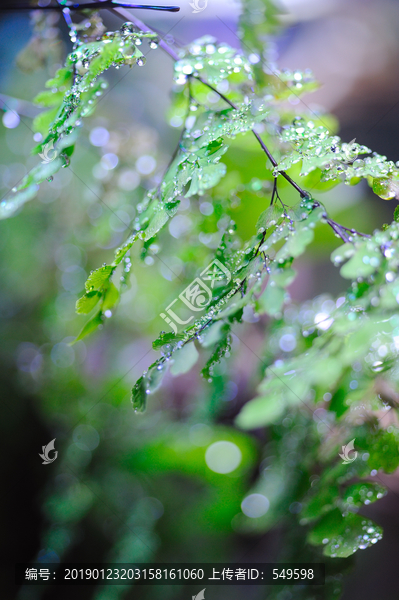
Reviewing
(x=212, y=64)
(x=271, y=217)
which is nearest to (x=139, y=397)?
(x=271, y=217)

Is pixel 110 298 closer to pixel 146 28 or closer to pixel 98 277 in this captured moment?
pixel 98 277

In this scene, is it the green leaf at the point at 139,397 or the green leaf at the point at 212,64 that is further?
the green leaf at the point at 212,64

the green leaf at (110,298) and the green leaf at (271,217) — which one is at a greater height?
the green leaf at (271,217)

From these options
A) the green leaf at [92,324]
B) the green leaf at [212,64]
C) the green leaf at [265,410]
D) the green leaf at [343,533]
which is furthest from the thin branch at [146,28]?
the green leaf at [343,533]

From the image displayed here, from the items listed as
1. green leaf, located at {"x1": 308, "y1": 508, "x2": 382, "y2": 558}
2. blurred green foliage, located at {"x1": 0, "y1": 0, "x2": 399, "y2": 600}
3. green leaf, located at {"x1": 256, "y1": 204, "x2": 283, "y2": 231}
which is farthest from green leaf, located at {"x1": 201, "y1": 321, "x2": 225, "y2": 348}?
green leaf, located at {"x1": 308, "y1": 508, "x2": 382, "y2": 558}

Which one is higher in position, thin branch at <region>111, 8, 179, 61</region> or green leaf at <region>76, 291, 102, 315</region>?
thin branch at <region>111, 8, 179, 61</region>

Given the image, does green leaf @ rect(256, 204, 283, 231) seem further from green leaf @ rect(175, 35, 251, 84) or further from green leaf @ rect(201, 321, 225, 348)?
green leaf @ rect(175, 35, 251, 84)

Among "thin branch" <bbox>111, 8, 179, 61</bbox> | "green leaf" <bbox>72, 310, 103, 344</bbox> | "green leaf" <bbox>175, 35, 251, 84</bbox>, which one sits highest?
"thin branch" <bbox>111, 8, 179, 61</bbox>

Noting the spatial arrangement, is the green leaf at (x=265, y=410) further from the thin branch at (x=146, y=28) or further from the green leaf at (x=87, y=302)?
the thin branch at (x=146, y=28)

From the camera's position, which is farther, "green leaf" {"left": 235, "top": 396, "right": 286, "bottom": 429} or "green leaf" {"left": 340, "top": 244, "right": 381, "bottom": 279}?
"green leaf" {"left": 235, "top": 396, "right": 286, "bottom": 429}
